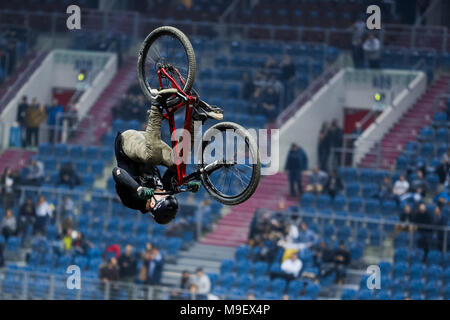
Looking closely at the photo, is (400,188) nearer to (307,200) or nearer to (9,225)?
(307,200)

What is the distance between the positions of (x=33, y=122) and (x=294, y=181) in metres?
7.17

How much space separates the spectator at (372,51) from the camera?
26094mm

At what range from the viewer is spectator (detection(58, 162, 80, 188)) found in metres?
25.6

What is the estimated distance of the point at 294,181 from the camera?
24719 mm

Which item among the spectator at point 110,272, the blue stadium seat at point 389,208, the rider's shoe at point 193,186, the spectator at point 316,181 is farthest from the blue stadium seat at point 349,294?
the rider's shoe at point 193,186

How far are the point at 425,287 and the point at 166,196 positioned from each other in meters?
12.1

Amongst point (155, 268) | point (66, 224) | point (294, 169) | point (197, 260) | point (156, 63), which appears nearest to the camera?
point (156, 63)

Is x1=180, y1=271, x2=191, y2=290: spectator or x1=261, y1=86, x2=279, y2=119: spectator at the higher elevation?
x1=261, y1=86, x2=279, y2=119: spectator

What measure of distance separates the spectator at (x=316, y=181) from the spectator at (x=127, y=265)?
438 cm

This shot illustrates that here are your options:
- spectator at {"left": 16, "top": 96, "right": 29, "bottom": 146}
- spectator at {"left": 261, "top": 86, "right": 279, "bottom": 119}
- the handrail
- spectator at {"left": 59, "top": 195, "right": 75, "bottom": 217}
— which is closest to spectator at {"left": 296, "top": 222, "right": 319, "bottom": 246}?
the handrail

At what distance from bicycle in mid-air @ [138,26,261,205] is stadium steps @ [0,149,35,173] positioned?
16321 mm

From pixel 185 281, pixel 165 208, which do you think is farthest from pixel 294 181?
pixel 165 208

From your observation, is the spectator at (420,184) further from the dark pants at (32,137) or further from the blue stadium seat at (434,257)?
the dark pants at (32,137)

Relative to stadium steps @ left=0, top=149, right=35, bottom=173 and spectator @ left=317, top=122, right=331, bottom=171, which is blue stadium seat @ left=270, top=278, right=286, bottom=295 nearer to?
spectator @ left=317, top=122, right=331, bottom=171
